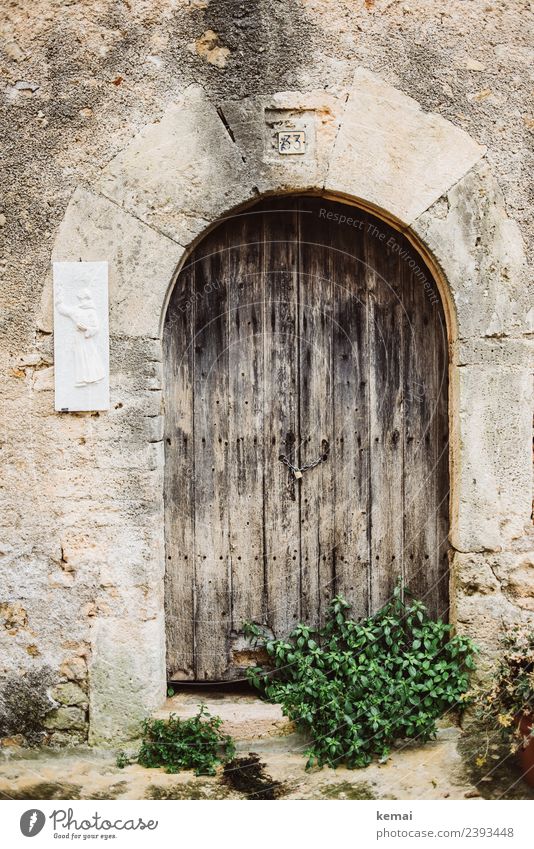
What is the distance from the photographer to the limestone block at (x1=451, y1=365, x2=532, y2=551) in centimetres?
277

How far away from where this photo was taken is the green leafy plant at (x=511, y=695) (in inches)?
98.7

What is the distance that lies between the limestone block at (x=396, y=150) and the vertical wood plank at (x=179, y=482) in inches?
33.1

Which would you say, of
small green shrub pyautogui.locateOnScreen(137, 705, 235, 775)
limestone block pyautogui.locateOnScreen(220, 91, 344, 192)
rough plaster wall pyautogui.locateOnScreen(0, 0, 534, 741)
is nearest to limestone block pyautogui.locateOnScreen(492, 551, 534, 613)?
rough plaster wall pyautogui.locateOnScreen(0, 0, 534, 741)

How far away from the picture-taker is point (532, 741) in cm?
245

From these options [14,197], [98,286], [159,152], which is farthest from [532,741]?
[14,197]

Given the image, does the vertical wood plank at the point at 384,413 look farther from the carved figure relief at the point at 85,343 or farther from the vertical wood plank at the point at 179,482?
the carved figure relief at the point at 85,343

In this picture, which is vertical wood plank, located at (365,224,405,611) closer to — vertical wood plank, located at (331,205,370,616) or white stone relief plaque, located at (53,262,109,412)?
vertical wood plank, located at (331,205,370,616)

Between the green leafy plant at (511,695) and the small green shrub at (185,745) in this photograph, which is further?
the small green shrub at (185,745)

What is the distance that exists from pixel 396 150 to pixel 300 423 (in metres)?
1.21

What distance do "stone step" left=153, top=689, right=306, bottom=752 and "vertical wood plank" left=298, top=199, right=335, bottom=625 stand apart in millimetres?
440

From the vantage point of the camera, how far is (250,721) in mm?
2826

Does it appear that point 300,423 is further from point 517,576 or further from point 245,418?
point 517,576

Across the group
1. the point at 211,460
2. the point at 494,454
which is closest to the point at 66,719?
the point at 211,460

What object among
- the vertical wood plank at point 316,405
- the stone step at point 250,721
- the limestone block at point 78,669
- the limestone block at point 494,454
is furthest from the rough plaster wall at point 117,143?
the vertical wood plank at point 316,405
